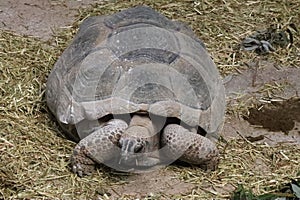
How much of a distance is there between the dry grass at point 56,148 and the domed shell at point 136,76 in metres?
0.20

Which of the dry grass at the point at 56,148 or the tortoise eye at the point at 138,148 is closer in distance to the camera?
the tortoise eye at the point at 138,148

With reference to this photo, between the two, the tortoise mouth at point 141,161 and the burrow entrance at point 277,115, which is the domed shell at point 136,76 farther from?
the burrow entrance at point 277,115

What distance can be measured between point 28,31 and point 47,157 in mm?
1983

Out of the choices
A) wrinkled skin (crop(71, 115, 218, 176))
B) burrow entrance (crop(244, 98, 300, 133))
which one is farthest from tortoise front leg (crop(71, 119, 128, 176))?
burrow entrance (crop(244, 98, 300, 133))

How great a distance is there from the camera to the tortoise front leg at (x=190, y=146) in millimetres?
4340

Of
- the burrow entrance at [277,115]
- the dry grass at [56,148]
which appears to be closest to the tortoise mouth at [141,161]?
the dry grass at [56,148]

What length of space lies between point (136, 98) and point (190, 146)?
0.42 metres

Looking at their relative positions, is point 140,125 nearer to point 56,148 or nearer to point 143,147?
point 143,147

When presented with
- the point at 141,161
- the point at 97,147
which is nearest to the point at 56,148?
the point at 97,147

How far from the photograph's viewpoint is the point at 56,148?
182 inches

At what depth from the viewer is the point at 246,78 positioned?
5.73m

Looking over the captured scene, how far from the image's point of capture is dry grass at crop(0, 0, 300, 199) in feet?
14.1

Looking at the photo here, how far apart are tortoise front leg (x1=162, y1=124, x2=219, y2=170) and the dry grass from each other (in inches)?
3.3

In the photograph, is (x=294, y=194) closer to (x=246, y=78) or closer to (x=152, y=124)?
(x=152, y=124)
